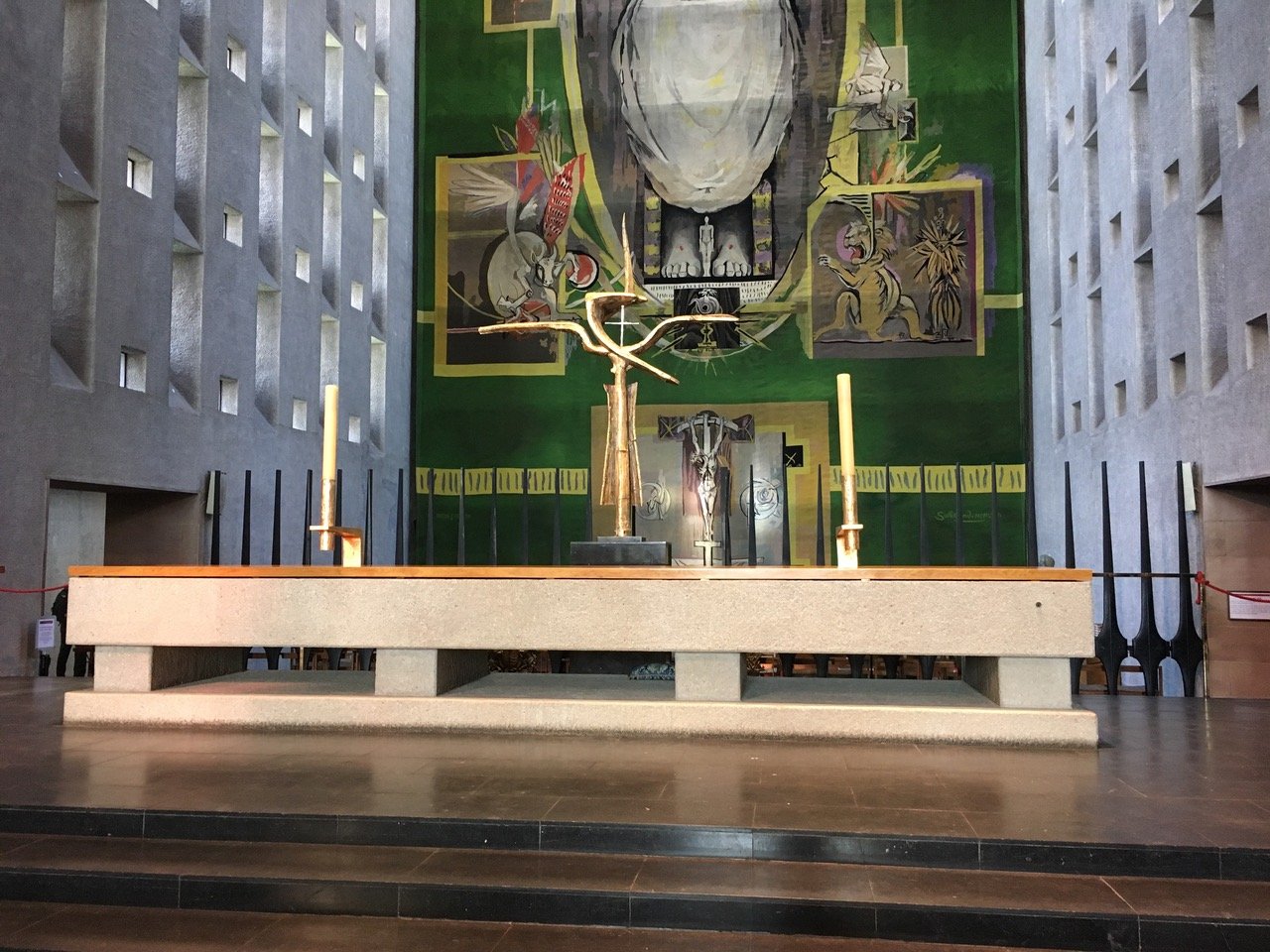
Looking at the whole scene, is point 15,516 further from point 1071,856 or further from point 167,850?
point 1071,856

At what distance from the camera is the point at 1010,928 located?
3252 mm

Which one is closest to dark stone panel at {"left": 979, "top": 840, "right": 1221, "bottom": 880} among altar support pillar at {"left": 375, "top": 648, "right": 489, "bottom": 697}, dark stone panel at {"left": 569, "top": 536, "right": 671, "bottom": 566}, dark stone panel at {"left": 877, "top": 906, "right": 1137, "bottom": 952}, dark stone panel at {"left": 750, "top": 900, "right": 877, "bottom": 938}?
dark stone panel at {"left": 877, "top": 906, "right": 1137, "bottom": 952}

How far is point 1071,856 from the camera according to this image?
3619 mm

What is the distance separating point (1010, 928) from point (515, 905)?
1.59m

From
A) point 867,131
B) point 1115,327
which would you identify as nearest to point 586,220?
point 867,131

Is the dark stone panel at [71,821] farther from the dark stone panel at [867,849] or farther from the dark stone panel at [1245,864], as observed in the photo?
the dark stone panel at [1245,864]

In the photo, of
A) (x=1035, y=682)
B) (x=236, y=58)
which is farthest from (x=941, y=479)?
(x=236, y=58)

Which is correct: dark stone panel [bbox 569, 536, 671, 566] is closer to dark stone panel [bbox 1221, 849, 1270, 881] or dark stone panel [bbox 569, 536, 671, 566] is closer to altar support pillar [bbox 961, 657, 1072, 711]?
altar support pillar [bbox 961, 657, 1072, 711]

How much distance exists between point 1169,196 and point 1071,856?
959cm

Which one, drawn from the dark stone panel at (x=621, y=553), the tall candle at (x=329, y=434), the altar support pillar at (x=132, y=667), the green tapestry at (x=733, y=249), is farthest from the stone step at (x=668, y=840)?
the green tapestry at (x=733, y=249)

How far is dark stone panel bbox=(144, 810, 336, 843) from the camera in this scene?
3979 millimetres

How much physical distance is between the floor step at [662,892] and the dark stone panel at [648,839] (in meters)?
0.05

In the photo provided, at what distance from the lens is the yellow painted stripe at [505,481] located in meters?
16.5

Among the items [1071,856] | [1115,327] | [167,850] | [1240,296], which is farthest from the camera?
[1115,327]
